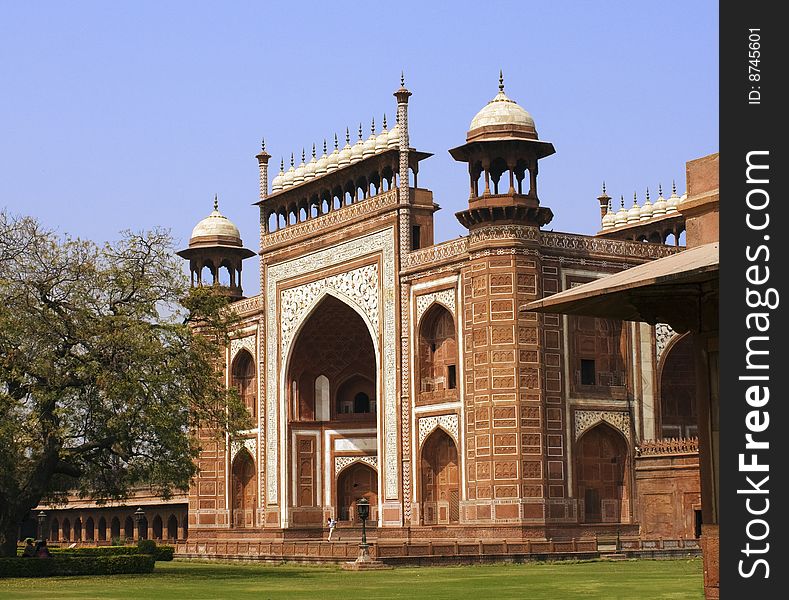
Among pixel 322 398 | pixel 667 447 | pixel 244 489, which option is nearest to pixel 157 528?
pixel 244 489

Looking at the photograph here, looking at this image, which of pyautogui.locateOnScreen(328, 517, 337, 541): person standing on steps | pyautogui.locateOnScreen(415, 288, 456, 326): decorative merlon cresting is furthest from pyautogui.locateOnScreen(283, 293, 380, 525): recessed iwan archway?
pyautogui.locateOnScreen(415, 288, 456, 326): decorative merlon cresting

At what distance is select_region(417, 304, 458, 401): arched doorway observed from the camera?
36.9 m

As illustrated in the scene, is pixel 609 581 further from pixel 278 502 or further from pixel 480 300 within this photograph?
pixel 278 502

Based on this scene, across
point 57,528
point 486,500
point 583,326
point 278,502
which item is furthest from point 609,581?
point 57,528

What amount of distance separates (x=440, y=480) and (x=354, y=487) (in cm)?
818

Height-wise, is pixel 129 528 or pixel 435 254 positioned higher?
pixel 435 254

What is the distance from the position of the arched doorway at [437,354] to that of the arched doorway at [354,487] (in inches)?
323

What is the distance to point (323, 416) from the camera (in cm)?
4500

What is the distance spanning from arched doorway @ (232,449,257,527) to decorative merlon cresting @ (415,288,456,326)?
1172 cm

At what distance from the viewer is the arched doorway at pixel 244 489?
46844 mm

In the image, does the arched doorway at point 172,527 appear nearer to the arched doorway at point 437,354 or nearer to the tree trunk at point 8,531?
the arched doorway at point 437,354

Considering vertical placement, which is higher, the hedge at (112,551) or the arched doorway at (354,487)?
the arched doorway at (354,487)

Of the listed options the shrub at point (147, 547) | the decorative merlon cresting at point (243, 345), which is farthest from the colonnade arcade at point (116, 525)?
the shrub at point (147, 547)

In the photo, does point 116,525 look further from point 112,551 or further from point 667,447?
point 667,447
